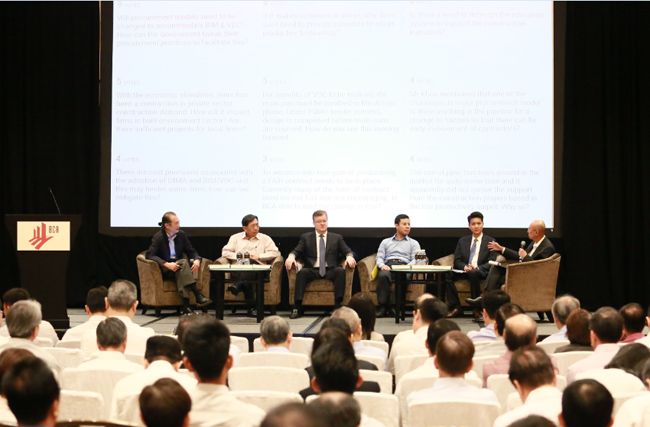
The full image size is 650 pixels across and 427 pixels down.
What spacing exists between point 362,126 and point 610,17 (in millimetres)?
3063

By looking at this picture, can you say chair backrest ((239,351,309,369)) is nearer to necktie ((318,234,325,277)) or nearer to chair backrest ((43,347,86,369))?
chair backrest ((43,347,86,369))

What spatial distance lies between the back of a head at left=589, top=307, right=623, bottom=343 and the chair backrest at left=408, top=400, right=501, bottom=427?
1.30 metres

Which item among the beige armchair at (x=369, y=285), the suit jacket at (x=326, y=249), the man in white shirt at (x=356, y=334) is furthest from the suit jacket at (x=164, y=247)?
the man in white shirt at (x=356, y=334)

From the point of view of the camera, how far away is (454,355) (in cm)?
282

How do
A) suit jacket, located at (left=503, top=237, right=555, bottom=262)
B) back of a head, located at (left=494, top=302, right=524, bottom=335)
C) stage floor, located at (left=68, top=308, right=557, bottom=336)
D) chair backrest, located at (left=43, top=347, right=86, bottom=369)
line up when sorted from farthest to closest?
suit jacket, located at (left=503, top=237, right=555, bottom=262), stage floor, located at (left=68, top=308, right=557, bottom=336), back of a head, located at (left=494, top=302, right=524, bottom=335), chair backrest, located at (left=43, top=347, right=86, bottom=369)

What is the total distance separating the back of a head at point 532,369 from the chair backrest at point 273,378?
0.91m

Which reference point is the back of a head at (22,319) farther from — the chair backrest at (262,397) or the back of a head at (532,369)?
the back of a head at (532,369)

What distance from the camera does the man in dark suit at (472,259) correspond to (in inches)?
313

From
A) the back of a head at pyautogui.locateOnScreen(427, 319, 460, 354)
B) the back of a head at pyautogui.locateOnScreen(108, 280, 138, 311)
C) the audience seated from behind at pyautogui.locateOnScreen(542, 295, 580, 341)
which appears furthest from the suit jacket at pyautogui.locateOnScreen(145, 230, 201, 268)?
the back of a head at pyautogui.locateOnScreen(427, 319, 460, 354)

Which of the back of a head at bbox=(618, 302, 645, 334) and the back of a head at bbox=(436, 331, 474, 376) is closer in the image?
the back of a head at bbox=(436, 331, 474, 376)

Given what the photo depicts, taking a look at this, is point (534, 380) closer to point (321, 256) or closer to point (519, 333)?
point (519, 333)

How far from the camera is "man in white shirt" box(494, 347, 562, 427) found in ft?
8.07

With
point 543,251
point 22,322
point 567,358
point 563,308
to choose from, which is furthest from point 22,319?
point 543,251

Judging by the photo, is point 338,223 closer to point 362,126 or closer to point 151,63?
point 362,126
